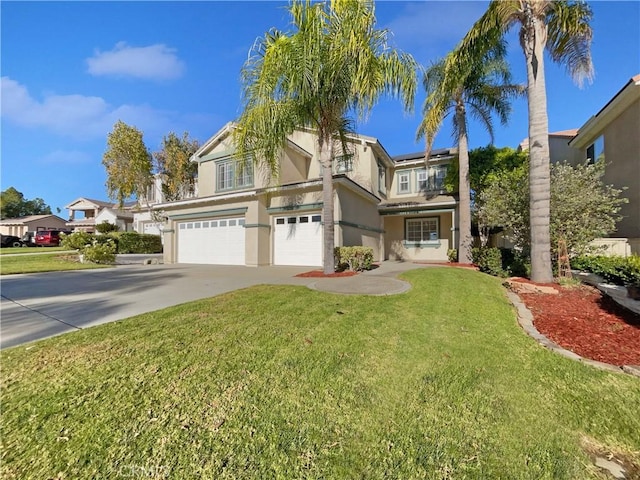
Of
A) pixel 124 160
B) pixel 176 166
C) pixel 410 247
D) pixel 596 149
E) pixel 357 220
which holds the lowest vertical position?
pixel 410 247

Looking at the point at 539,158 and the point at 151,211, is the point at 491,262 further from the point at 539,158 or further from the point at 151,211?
the point at 151,211

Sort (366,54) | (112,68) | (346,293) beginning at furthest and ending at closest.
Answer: (112,68) → (366,54) → (346,293)

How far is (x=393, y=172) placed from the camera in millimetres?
19562

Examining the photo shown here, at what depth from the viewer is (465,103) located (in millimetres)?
13906

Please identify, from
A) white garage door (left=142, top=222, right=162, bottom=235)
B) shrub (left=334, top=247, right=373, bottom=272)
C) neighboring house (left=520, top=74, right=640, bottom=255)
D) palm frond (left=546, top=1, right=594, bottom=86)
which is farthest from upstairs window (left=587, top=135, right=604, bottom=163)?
white garage door (left=142, top=222, right=162, bottom=235)

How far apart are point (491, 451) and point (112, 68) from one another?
15.2 meters

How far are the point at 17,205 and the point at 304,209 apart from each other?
68055mm

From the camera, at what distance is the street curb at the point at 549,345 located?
3.20 meters

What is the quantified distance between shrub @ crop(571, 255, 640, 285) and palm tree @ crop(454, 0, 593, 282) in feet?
4.09

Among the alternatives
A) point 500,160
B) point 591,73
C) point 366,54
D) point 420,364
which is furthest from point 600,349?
point 500,160

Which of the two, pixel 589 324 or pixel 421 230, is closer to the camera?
pixel 589 324

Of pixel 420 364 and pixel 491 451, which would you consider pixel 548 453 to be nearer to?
pixel 491 451

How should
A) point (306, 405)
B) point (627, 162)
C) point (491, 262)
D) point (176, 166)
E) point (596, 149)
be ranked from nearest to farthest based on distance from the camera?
point (306, 405)
point (491, 262)
point (627, 162)
point (596, 149)
point (176, 166)

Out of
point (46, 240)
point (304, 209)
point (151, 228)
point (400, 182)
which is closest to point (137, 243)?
point (151, 228)
